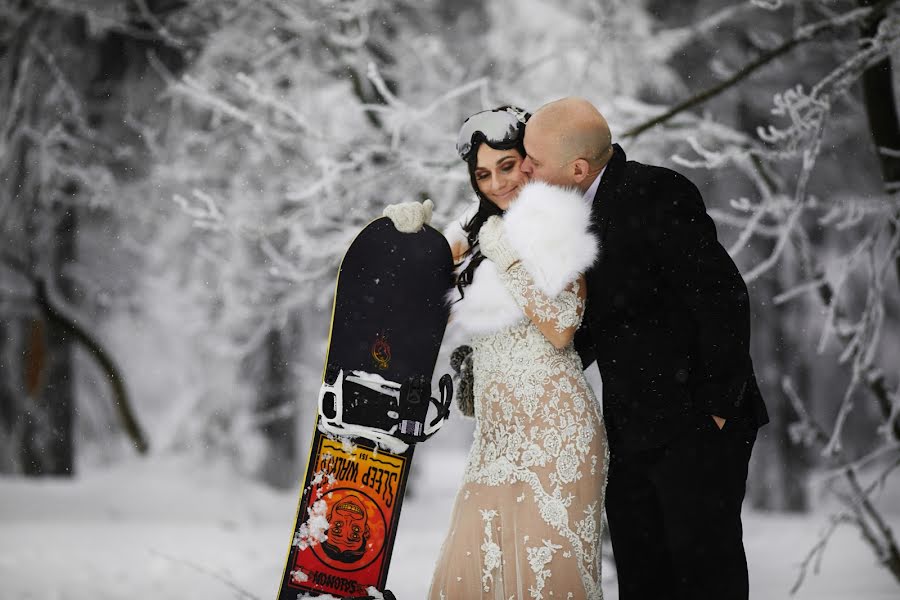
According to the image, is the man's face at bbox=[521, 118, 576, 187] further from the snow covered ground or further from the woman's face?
the snow covered ground

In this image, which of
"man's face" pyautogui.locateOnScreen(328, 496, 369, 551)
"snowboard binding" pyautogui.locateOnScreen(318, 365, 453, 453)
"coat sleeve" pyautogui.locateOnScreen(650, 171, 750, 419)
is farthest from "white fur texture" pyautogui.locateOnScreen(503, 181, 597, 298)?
"man's face" pyautogui.locateOnScreen(328, 496, 369, 551)

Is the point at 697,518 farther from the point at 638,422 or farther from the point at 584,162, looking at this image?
the point at 584,162

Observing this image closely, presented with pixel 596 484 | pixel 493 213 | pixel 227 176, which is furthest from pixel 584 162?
pixel 227 176

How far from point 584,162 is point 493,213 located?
0.34 meters

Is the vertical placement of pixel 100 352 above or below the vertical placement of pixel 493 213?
below

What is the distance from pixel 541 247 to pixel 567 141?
0.35m

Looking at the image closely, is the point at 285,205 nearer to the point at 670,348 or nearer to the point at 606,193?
the point at 606,193

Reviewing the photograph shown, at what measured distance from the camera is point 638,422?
215 centimetres

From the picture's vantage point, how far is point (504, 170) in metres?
2.33

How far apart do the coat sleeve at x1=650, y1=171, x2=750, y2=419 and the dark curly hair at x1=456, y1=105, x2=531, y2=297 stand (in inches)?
18.6

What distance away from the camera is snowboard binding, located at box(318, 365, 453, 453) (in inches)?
90.5

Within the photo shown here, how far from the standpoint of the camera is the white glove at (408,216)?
2.36 m

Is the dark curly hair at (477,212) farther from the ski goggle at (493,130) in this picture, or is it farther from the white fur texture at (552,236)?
the white fur texture at (552,236)

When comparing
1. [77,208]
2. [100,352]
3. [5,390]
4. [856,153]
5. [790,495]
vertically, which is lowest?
[790,495]
